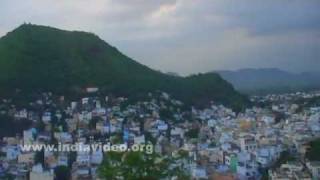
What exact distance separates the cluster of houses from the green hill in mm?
941

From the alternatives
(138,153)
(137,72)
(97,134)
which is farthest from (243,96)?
(138,153)

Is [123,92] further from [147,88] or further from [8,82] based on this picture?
[8,82]

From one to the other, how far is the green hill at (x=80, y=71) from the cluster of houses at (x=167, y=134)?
941 mm

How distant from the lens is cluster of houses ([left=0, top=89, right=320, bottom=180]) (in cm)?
952

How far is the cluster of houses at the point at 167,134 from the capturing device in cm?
952

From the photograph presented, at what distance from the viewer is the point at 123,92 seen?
17109 millimetres

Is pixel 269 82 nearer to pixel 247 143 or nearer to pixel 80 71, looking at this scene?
pixel 80 71

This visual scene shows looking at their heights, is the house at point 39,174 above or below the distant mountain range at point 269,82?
below

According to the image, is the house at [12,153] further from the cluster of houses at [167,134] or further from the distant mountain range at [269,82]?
the distant mountain range at [269,82]

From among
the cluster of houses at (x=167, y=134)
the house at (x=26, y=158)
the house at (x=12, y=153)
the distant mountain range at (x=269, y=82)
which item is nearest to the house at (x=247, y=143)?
the cluster of houses at (x=167, y=134)

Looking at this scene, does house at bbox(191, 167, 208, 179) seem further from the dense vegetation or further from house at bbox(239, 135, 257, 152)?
the dense vegetation

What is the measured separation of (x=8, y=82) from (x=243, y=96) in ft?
30.8

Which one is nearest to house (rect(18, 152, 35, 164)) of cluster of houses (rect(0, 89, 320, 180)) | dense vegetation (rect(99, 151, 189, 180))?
cluster of houses (rect(0, 89, 320, 180))

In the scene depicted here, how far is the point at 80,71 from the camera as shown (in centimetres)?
1791
